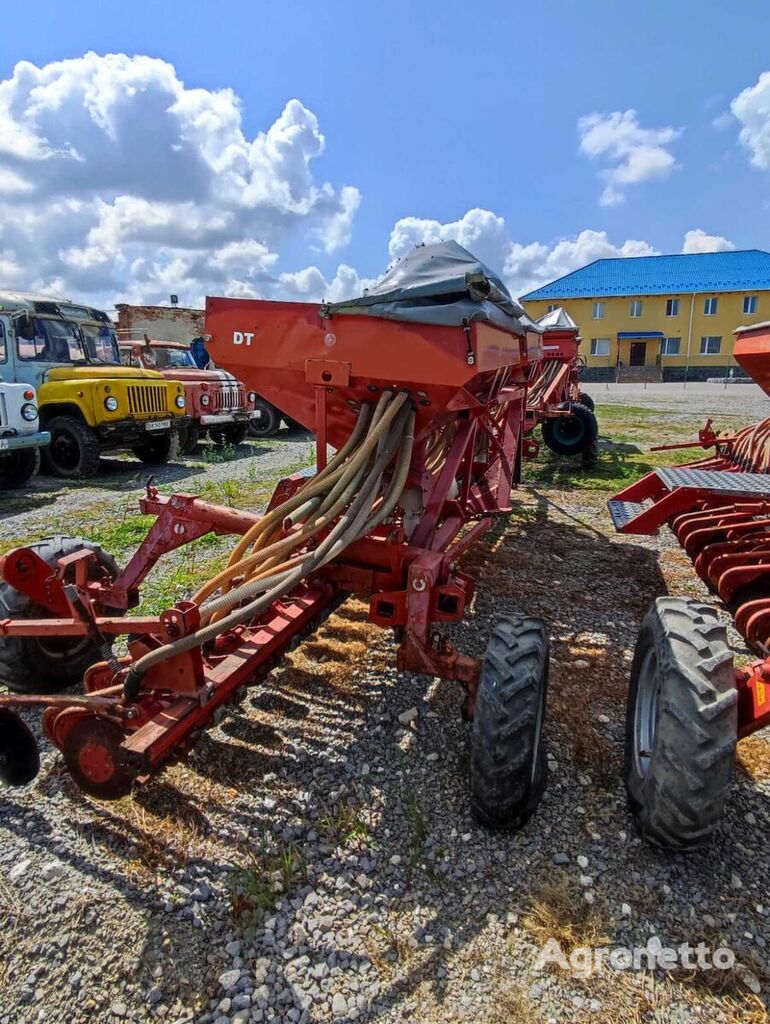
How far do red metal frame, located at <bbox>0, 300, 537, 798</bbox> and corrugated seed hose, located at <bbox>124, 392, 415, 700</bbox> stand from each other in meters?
0.14

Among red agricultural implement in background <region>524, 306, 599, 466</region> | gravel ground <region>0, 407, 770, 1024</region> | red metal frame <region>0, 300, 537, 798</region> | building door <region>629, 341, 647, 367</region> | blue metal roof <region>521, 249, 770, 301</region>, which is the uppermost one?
blue metal roof <region>521, 249, 770, 301</region>

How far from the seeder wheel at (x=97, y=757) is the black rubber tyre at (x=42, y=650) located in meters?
1.17

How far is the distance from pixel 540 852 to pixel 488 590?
264 cm

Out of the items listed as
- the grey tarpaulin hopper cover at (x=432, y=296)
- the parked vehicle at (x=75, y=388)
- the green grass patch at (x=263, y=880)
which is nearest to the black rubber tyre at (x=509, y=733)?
the green grass patch at (x=263, y=880)

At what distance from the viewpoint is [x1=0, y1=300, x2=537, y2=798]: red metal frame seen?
221cm

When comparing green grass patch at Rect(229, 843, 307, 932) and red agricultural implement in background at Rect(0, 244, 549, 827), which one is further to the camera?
red agricultural implement in background at Rect(0, 244, 549, 827)

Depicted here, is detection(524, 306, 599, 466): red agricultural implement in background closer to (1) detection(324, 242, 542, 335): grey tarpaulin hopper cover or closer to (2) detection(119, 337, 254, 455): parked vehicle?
(2) detection(119, 337, 254, 455): parked vehicle

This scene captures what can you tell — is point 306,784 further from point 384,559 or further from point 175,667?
point 384,559

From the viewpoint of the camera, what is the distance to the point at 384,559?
3104mm

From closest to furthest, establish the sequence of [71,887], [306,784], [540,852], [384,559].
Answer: [71,887]
[540,852]
[306,784]
[384,559]

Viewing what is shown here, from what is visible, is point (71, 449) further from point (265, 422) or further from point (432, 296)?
point (432, 296)

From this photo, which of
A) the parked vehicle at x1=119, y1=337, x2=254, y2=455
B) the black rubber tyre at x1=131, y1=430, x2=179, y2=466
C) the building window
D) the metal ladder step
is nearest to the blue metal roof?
the building window

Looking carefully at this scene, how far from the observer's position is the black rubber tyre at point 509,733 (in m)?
2.28

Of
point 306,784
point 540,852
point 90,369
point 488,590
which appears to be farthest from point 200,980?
point 90,369
